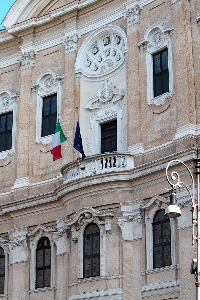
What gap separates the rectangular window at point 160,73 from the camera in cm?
2778

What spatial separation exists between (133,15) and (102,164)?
6380mm

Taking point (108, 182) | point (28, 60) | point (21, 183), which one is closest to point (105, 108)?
point (108, 182)

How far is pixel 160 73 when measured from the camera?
28.1 metres

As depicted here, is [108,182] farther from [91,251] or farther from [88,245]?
[91,251]

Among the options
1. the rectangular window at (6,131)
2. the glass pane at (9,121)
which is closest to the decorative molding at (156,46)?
the glass pane at (9,121)

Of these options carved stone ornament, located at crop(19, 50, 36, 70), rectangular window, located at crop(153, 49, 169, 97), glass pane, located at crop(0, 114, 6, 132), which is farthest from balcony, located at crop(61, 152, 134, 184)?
carved stone ornament, located at crop(19, 50, 36, 70)

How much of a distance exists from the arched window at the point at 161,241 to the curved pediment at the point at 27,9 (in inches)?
489

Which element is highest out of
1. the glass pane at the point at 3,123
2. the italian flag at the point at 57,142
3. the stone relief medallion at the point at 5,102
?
the stone relief medallion at the point at 5,102

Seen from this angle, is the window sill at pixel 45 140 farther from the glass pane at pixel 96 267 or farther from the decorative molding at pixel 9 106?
the glass pane at pixel 96 267

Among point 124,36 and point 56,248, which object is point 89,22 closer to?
point 124,36

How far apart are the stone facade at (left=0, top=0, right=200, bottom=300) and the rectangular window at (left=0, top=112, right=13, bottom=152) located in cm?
35

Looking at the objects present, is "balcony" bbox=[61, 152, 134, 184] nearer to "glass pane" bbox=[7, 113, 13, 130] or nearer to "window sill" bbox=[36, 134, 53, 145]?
"window sill" bbox=[36, 134, 53, 145]

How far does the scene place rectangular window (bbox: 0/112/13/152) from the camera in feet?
108

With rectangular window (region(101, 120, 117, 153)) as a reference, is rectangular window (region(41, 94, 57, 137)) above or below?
above
